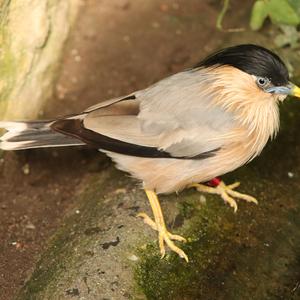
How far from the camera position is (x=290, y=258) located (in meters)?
4.57

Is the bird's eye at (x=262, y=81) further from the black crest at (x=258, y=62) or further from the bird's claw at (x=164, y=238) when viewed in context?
Answer: the bird's claw at (x=164, y=238)

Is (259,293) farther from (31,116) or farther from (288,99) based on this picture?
(31,116)

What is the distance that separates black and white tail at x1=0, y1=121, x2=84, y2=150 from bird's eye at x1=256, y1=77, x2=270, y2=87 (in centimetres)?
137

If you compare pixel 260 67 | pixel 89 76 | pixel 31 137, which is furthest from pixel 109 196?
pixel 89 76

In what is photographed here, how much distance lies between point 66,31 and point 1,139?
1567 mm

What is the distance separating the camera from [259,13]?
224 inches

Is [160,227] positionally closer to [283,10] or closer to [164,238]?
[164,238]

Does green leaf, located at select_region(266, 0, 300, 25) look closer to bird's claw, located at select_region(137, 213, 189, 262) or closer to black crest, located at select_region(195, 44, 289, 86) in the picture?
black crest, located at select_region(195, 44, 289, 86)

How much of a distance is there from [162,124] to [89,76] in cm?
234

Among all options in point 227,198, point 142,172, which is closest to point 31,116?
point 142,172

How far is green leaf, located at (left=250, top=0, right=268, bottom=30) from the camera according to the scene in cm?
558

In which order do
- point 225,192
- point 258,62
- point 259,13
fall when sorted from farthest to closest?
point 259,13 < point 225,192 < point 258,62

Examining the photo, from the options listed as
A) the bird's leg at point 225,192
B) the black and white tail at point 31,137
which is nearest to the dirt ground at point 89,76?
the black and white tail at point 31,137

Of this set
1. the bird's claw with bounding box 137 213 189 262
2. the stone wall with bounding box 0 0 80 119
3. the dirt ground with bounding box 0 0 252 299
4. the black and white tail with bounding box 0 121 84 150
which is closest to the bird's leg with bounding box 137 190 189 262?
the bird's claw with bounding box 137 213 189 262
